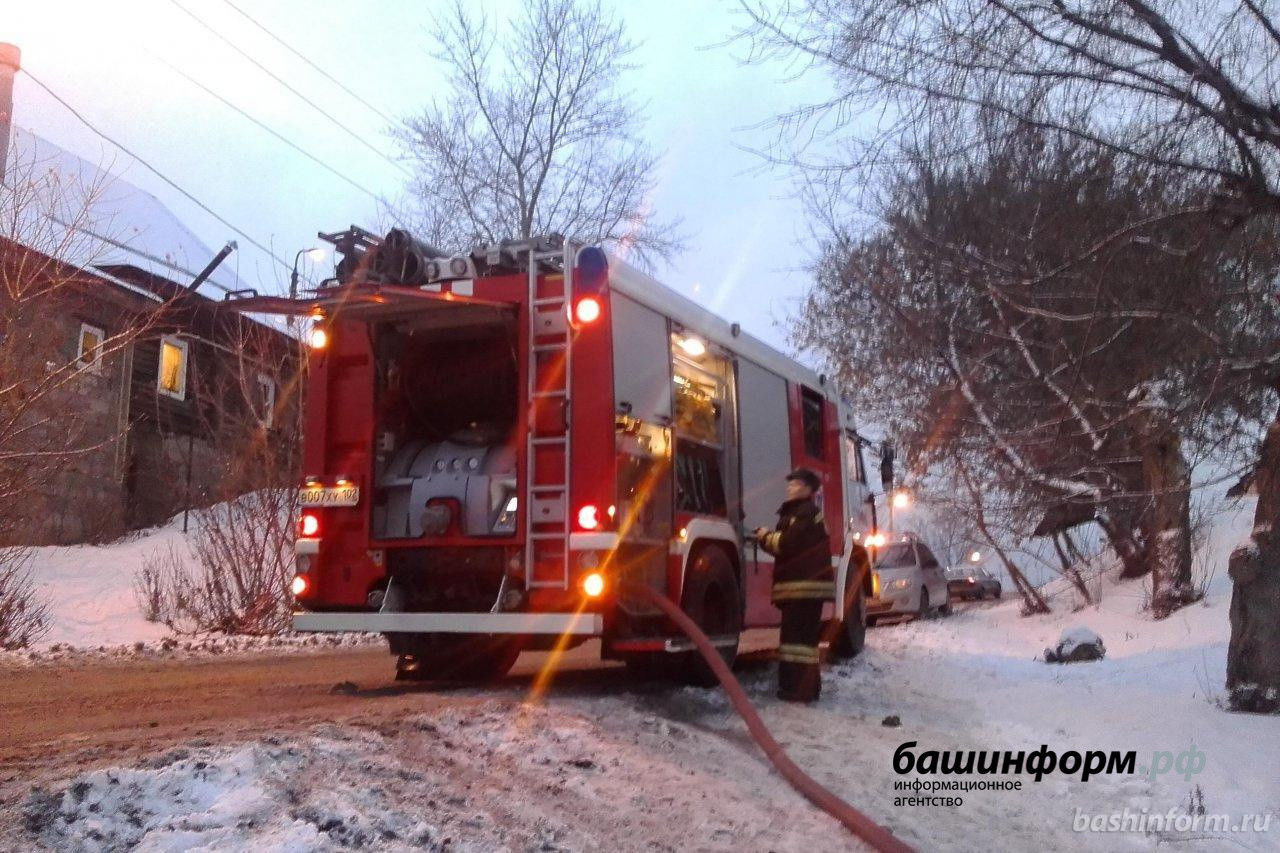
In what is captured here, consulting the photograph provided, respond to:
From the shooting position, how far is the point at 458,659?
28.6ft

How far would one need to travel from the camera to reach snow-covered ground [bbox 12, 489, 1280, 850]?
374 cm

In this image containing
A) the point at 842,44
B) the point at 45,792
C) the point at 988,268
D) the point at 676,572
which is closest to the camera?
the point at 45,792

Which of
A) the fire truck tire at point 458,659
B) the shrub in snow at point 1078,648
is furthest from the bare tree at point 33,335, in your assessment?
the shrub in snow at point 1078,648

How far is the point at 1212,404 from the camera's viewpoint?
7.54m

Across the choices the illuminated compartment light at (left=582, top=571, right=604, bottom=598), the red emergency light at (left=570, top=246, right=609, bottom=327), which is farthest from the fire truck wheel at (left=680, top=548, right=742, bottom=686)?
the red emergency light at (left=570, top=246, right=609, bottom=327)

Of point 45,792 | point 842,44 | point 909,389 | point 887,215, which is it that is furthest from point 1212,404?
point 909,389

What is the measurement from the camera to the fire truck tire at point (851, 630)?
36.7 ft

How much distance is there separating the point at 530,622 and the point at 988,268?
175 inches

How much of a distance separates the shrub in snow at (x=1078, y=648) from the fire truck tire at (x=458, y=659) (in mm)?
5720

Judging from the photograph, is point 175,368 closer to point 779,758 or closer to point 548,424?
point 548,424

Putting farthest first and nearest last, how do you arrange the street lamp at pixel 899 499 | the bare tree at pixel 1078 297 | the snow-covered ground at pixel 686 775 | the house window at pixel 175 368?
the house window at pixel 175 368 → the street lamp at pixel 899 499 → the bare tree at pixel 1078 297 → the snow-covered ground at pixel 686 775

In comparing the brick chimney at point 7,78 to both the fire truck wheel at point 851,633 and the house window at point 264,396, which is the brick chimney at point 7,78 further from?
the fire truck wheel at point 851,633

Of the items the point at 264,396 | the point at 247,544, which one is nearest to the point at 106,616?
the point at 247,544

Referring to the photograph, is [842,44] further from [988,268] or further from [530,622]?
[530,622]
